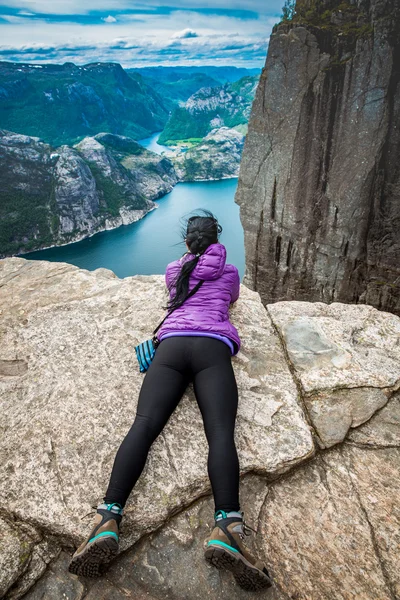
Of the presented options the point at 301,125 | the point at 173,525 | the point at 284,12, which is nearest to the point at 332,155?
the point at 301,125

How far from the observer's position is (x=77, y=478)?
305 cm

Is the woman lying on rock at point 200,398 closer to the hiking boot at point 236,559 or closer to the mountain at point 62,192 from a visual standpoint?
the hiking boot at point 236,559

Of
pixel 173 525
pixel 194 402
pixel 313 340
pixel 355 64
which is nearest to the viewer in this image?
pixel 173 525

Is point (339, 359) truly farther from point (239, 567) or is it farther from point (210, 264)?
point (239, 567)

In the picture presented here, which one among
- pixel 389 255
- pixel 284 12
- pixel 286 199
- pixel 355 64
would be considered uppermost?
pixel 284 12

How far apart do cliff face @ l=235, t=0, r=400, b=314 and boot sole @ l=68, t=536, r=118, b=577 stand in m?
15.4

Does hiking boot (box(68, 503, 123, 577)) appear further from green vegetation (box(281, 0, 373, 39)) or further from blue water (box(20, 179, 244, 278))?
blue water (box(20, 179, 244, 278))

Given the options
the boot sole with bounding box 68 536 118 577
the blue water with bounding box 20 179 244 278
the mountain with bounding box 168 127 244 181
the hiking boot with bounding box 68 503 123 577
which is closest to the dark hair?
the hiking boot with bounding box 68 503 123 577

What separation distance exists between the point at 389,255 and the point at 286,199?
518cm

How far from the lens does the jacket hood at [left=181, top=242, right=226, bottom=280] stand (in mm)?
3973

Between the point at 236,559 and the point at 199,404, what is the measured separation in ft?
3.74

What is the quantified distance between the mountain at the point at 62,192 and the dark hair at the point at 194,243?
99605 millimetres

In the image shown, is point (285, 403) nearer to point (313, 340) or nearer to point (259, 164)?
point (313, 340)

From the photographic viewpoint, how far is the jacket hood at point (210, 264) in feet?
13.0
